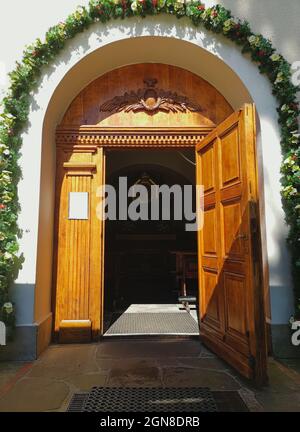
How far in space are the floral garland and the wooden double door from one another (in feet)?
2.24

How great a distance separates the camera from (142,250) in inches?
333

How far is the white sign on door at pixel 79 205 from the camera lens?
385 cm

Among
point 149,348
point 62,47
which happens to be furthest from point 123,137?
point 149,348

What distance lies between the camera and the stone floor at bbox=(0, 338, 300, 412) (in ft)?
7.43

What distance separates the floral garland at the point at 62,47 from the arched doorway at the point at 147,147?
64cm

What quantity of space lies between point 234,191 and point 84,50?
247 centimetres

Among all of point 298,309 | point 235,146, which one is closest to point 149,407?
point 298,309

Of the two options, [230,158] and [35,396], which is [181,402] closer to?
[35,396]

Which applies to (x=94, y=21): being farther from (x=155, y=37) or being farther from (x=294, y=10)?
(x=294, y=10)

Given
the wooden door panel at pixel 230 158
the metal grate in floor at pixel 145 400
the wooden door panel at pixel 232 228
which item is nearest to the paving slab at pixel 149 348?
the metal grate in floor at pixel 145 400

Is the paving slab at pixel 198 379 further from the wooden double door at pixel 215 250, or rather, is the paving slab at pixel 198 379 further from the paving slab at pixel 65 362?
the paving slab at pixel 65 362

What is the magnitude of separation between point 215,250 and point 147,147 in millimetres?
1627

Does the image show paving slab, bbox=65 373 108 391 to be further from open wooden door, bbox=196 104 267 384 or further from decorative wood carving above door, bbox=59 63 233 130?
decorative wood carving above door, bbox=59 63 233 130

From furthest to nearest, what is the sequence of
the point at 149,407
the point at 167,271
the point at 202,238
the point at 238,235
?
the point at 167,271, the point at 202,238, the point at 238,235, the point at 149,407
